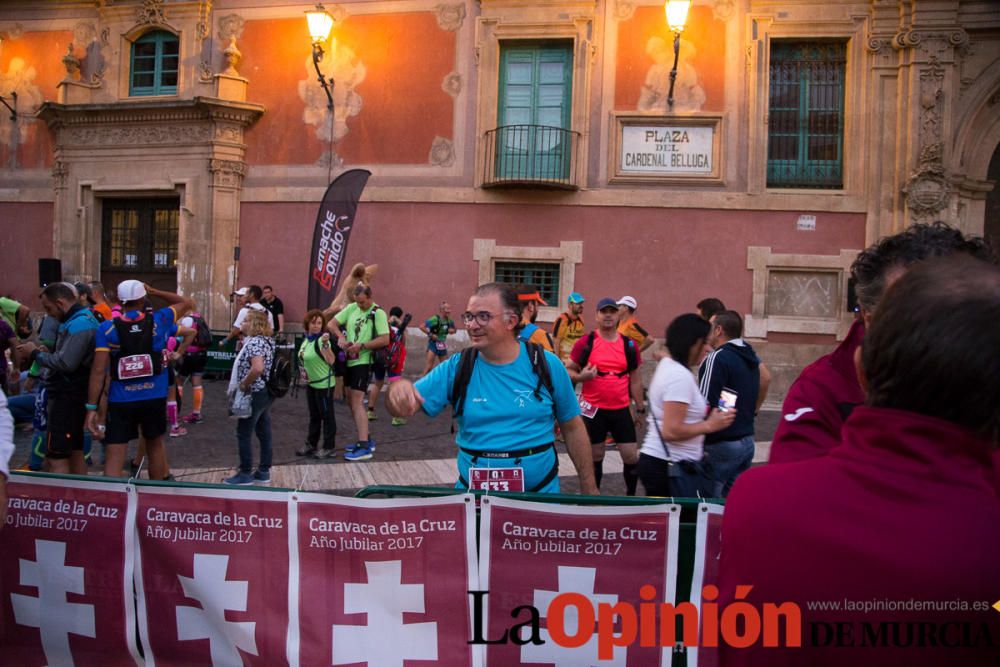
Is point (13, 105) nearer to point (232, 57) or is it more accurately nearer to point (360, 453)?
point (232, 57)

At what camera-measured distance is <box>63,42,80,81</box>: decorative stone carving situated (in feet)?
56.5

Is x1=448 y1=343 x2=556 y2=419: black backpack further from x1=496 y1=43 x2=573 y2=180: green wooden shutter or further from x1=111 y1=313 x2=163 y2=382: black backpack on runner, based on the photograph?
x1=496 y1=43 x2=573 y2=180: green wooden shutter

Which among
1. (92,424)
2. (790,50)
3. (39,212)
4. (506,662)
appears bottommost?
(506,662)

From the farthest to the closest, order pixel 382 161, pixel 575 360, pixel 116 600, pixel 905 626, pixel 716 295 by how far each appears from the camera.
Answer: pixel 382 161
pixel 716 295
pixel 575 360
pixel 116 600
pixel 905 626

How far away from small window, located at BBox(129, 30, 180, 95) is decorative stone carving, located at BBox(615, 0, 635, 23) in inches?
389

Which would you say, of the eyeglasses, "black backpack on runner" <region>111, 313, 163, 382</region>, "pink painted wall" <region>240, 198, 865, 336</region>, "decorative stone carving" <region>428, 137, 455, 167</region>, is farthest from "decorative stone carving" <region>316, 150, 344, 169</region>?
the eyeglasses

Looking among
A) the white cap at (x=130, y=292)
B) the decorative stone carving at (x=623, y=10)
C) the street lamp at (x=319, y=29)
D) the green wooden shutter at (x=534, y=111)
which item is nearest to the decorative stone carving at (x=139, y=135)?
the street lamp at (x=319, y=29)

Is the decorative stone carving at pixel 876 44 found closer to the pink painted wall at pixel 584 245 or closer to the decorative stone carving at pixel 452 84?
the pink painted wall at pixel 584 245

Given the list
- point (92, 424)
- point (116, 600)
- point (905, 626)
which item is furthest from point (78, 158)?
point (905, 626)

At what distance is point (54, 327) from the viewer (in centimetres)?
825

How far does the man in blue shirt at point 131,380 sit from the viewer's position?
6105 millimetres

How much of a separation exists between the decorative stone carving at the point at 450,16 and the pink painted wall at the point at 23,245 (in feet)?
33.8

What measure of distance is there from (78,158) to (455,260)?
9.22m

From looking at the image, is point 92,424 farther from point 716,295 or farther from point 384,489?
point 716,295
